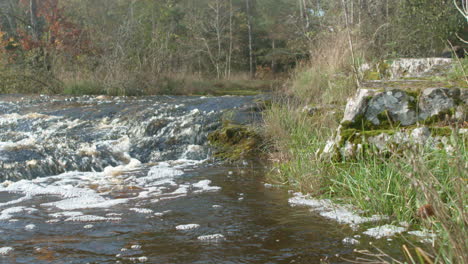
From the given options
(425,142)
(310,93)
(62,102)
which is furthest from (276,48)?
(425,142)

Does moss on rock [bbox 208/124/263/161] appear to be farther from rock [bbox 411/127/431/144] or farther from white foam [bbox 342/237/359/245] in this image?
white foam [bbox 342/237/359/245]

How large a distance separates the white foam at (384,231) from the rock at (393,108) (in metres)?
1.52

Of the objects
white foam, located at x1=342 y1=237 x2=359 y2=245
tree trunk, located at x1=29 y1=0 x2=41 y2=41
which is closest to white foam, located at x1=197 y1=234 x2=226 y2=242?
white foam, located at x1=342 y1=237 x2=359 y2=245

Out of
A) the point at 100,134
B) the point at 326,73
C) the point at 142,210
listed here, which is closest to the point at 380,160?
the point at 142,210

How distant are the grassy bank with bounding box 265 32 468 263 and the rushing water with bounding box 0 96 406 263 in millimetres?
336

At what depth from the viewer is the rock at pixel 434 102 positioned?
4.25m

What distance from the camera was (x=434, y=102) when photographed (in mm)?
4324

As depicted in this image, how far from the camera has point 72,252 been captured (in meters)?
2.90

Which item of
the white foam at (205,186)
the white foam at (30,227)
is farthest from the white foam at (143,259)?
the white foam at (205,186)

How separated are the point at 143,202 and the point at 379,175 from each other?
87.4 inches

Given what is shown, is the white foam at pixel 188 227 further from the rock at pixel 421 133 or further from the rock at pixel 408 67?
the rock at pixel 408 67

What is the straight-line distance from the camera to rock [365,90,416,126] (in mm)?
4344

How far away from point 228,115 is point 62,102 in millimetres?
5883

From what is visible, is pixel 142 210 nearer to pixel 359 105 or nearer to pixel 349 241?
pixel 349 241
